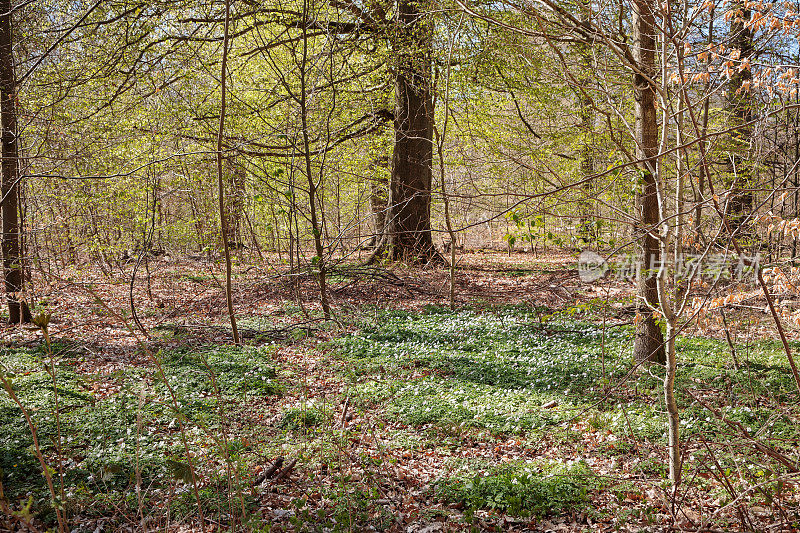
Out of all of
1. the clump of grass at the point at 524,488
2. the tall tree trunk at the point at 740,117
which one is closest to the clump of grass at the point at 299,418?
the clump of grass at the point at 524,488

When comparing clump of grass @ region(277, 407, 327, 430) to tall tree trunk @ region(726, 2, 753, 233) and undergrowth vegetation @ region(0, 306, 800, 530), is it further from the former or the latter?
tall tree trunk @ region(726, 2, 753, 233)

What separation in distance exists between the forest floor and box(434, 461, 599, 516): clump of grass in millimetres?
18

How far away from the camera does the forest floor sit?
397cm

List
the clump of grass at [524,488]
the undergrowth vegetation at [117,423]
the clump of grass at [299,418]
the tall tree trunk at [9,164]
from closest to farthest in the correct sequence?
1. the clump of grass at [524,488]
2. the undergrowth vegetation at [117,423]
3. the clump of grass at [299,418]
4. the tall tree trunk at [9,164]

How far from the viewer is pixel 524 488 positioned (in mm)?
4285

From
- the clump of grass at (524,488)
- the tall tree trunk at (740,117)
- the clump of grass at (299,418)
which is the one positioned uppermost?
the tall tree trunk at (740,117)

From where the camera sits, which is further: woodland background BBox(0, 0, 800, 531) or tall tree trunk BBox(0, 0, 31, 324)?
tall tree trunk BBox(0, 0, 31, 324)

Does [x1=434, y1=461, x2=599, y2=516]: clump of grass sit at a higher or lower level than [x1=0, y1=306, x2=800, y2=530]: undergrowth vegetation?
lower

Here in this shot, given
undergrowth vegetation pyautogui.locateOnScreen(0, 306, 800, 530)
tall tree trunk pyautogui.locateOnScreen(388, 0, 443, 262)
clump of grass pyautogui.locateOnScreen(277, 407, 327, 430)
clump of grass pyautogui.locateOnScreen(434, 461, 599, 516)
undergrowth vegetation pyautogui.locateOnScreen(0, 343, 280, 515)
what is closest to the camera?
clump of grass pyautogui.locateOnScreen(434, 461, 599, 516)

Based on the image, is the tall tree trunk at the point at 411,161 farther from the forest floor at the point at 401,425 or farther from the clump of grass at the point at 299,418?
the clump of grass at the point at 299,418

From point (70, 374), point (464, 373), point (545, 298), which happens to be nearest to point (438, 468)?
point (464, 373)

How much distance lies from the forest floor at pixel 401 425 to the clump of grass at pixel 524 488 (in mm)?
18

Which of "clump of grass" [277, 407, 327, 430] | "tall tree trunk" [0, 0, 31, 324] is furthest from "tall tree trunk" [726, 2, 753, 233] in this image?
"tall tree trunk" [0, 0, 31, 324]

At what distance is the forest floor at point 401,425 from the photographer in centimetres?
397
